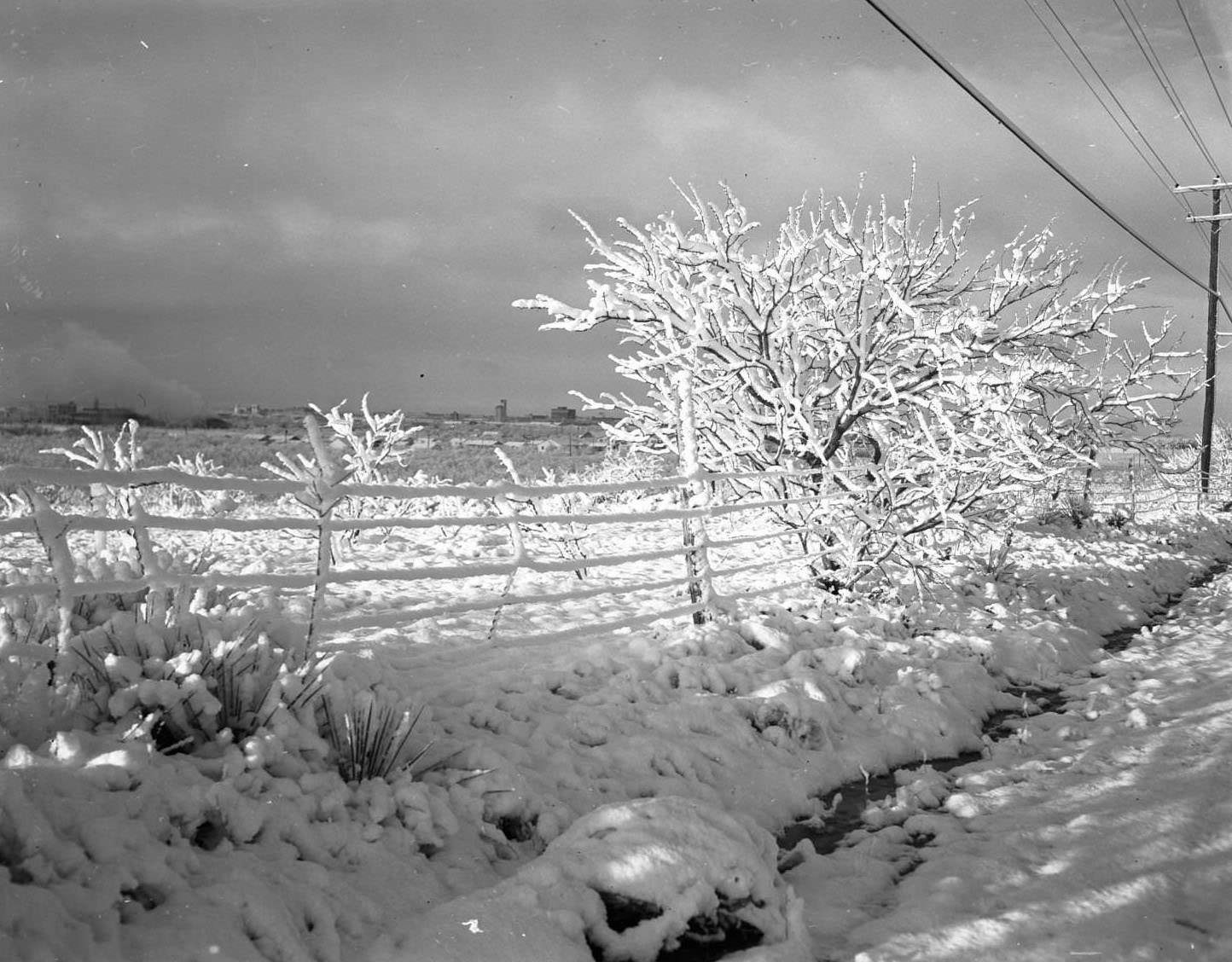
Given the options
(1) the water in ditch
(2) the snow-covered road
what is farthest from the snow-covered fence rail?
(2) the snow-covered road

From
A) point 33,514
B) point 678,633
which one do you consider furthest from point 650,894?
point 678,633

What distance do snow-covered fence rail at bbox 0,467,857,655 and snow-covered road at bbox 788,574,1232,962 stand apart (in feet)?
7.25

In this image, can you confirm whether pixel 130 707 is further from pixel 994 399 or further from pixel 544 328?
pixel 994 399

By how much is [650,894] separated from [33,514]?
267cm

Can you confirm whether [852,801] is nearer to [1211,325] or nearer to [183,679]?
[183,679]

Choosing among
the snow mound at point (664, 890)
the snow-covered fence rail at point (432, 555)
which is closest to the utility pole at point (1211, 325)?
the snow-covered fence rail at point (432, 555)

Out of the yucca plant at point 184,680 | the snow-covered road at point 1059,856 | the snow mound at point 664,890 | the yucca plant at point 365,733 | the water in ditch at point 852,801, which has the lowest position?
the water in ditch at point 852,801

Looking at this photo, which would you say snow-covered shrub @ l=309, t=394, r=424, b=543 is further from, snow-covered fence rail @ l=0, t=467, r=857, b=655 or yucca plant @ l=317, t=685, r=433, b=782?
yucca plant @ l=317, t=685, r=433, b=782

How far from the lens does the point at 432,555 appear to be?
1084cm

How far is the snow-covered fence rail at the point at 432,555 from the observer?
331cm

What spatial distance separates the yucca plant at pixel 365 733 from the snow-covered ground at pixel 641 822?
108 millimetres

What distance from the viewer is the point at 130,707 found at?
317cm

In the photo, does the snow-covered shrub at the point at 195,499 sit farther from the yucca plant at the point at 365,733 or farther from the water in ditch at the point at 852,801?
the water in ditch at the point at 852,801

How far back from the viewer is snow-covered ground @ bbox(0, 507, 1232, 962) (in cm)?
251
